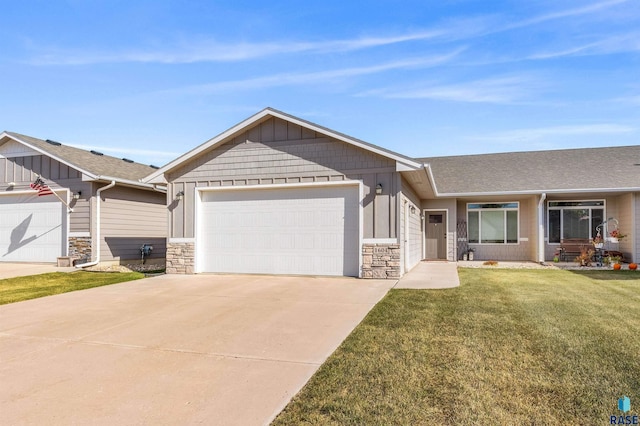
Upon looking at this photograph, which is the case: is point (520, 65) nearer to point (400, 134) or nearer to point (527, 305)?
point (400, 134)

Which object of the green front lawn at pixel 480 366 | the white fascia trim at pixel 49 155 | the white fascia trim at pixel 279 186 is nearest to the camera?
the green front lawn at pixel 480 366

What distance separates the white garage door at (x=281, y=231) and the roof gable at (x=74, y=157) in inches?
131

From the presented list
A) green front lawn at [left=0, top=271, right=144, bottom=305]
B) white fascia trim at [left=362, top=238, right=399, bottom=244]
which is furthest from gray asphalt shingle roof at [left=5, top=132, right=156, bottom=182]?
white fascia trim at [left=362, top=238, right=399, bottom=244]

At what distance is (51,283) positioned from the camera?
9281 millimetres

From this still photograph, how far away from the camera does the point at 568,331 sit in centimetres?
462

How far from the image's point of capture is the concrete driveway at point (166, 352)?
9.21ft

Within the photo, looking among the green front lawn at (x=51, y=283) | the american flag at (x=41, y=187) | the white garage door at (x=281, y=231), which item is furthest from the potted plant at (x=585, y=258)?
the american flag at (x=41, y=187)

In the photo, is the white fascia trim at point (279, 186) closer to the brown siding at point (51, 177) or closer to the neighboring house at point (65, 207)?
the neighboring house at point (65, 207)

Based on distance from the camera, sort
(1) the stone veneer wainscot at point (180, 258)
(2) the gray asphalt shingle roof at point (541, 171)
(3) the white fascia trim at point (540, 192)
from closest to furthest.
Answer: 1. (1) the stone veneer wainscot at point (180, 258)
2. (3) the white fascia trim at point (540, 192)
3. (2) the gray asphalt shingle roof at point (541, 171)

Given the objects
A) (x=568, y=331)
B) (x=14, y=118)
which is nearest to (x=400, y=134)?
(x=568, y=331)

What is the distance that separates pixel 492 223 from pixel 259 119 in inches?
435

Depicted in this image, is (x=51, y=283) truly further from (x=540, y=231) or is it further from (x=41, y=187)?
(x=540, y=231)

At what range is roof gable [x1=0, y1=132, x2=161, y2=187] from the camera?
12336 mm

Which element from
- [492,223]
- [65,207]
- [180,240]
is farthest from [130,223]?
[492,223]
